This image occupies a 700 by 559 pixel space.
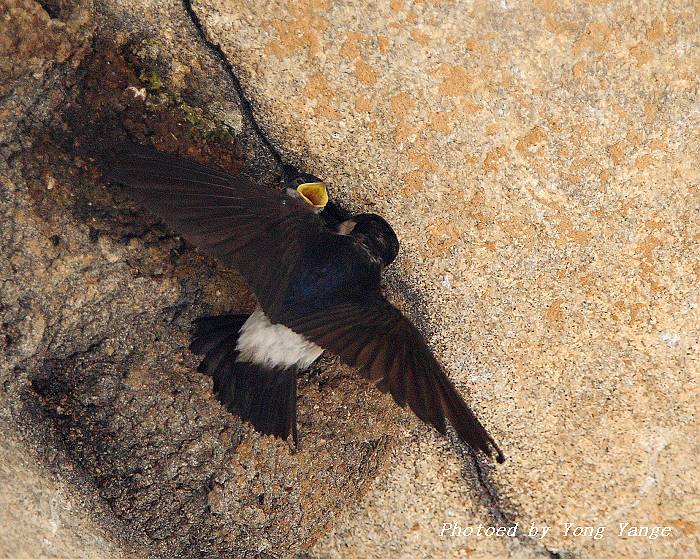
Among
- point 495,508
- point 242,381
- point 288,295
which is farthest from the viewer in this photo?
point 495,508

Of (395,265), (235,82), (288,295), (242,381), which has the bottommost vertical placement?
(242,381)

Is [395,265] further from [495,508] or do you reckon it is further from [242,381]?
[495,508]

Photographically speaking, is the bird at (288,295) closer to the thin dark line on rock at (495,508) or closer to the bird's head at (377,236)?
the bird's head at (377,236)

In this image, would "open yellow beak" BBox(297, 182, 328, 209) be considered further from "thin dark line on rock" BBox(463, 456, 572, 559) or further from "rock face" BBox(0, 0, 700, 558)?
"thin dark line on rock" BBox(463, 456, 572, 559)

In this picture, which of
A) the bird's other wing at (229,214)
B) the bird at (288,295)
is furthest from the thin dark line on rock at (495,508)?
the bird's other wing at (229,214)

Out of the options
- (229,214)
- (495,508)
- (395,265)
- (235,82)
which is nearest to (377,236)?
→ (395,265)

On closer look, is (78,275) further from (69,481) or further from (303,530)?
(303,530)
